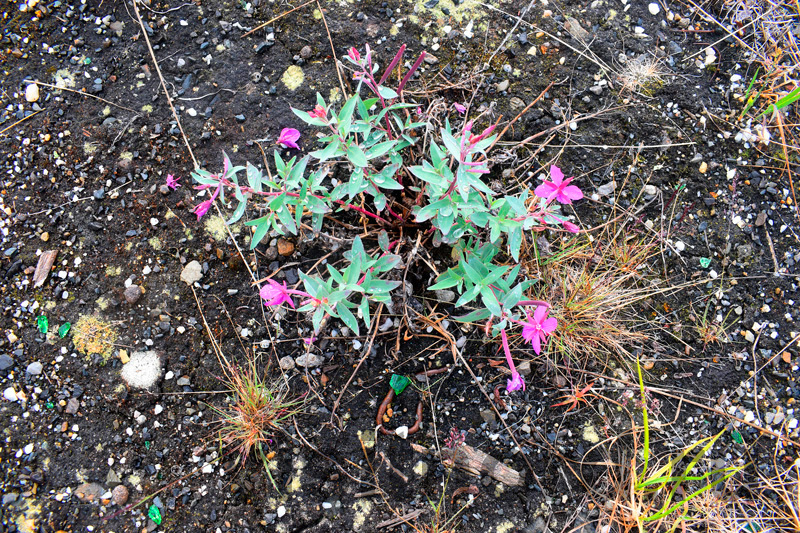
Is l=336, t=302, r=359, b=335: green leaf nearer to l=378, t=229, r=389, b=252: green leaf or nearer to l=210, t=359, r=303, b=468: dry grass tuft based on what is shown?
l=378, t=229, r=389, b=252: green leaf

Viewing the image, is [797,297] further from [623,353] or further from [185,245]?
[185,245]

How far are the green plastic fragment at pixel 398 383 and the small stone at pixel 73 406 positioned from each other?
136cm

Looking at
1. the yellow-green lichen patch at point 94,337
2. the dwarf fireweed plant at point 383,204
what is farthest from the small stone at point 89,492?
the dwarf fireweed plant at point 383,204

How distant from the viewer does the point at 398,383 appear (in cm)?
215

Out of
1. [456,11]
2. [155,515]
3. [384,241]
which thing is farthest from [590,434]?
[456,11]

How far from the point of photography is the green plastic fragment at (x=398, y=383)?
7.04 feet

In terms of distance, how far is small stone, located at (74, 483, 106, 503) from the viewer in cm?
202

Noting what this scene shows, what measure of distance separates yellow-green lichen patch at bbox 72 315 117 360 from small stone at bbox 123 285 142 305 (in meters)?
0.14

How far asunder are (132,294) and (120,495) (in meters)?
0.85

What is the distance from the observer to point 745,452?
219 cm

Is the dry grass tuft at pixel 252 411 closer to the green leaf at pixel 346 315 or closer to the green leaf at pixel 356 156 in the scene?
the green leaf at pixel 346 315

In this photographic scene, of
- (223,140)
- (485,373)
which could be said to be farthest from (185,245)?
(485,373)

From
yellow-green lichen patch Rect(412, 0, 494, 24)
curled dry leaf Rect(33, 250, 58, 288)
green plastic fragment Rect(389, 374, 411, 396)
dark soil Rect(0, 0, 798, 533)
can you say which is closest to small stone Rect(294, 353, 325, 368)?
dark soil Rect(0, 0, 798, 533)

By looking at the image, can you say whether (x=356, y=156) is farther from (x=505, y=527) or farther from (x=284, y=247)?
(x=505, y=527)
